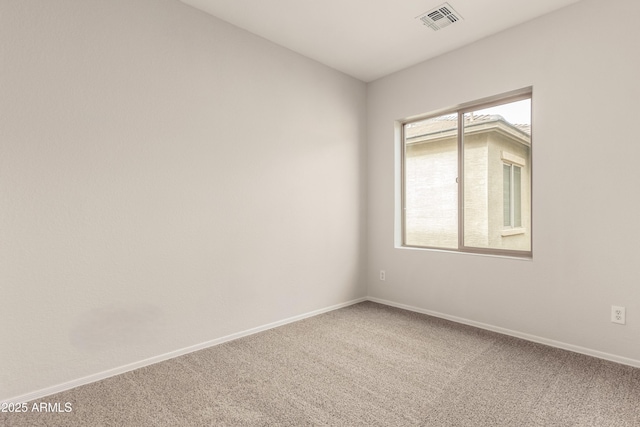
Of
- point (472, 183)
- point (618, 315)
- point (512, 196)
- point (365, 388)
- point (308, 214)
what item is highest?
point (472, 183)

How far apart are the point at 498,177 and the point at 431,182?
696mm

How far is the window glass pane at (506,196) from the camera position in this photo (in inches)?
126

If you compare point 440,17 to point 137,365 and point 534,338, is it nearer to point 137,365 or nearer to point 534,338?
point 534,338

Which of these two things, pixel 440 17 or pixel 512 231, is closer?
pixel 440 17

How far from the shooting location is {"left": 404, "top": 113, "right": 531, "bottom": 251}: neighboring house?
10.3 ft

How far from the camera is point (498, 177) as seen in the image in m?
3.25

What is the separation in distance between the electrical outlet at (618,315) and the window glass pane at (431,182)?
1.34m

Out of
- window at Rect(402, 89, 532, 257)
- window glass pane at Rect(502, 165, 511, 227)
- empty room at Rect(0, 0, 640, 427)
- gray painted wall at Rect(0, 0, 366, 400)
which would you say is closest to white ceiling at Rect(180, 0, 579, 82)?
empty room at Rect(0, 0, 640, 427)

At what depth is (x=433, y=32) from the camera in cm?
301

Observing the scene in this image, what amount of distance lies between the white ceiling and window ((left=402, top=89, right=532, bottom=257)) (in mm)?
646

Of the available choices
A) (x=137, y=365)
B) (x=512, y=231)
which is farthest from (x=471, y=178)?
(x=137, y=365)

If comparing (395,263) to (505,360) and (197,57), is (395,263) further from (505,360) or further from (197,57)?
(197,57)

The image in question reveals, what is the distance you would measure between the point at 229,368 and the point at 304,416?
77cm

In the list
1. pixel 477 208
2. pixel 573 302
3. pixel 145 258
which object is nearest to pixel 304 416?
pixel 145 258
